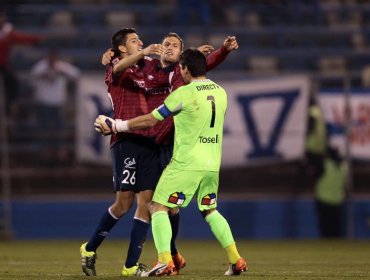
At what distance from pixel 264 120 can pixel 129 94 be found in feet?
27.0

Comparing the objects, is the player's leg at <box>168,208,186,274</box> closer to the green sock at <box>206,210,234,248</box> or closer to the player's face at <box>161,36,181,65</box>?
the green sock at <box>206,210,234,248</box>

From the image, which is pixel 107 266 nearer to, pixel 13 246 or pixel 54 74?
pixel 13 246

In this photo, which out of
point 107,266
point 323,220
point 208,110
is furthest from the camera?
point 323,220

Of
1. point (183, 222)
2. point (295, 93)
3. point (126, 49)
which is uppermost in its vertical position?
point (126, 49)

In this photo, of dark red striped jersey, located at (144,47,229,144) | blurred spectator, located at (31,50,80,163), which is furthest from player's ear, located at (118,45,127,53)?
blurred spectator, located at (31,50,80,163)

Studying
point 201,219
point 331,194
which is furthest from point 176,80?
point 331,194

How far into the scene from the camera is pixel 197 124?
9.78 metres

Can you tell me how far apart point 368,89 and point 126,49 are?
28.8 feet

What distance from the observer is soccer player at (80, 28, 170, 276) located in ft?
33.5

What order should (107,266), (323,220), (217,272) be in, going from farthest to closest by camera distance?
(323,220), (107,266), (217,272)

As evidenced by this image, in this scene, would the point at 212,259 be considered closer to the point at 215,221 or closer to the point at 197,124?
the point at 215,221

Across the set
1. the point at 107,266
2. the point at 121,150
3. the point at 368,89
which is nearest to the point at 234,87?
the point at 368,89

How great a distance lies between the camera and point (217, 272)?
10.7m

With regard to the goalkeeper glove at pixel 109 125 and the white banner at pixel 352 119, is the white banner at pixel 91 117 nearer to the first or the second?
the white banner at pixel 352 119
